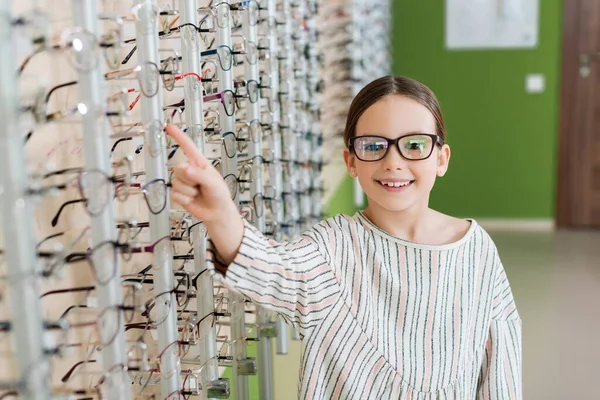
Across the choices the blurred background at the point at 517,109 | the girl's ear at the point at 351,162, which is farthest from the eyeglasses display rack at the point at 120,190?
the blurred background at the point at 517,109

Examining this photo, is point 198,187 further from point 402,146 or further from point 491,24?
point 491,24

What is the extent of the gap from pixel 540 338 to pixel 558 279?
95cm

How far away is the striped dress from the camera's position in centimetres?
129

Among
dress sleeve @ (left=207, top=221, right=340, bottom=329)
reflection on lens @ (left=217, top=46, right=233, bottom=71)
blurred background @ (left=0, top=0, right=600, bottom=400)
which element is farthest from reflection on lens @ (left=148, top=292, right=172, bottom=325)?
blurred background @ (left=0, top=0, right=600, bottom=400)

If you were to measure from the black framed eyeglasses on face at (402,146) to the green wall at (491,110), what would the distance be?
4.17 m

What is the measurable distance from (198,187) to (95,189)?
149mm

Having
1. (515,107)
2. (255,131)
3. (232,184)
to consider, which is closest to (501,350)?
(232,184)

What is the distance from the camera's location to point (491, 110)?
5297 millimetres

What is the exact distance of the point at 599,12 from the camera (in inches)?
199

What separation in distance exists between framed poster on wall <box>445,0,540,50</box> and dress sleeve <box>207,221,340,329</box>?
4276 mm

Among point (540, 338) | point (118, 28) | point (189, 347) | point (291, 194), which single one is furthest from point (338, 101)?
point (118, 28)

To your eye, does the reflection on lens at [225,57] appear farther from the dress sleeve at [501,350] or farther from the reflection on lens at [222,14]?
the dress sleeve at [501,350]

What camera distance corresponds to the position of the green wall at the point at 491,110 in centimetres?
521

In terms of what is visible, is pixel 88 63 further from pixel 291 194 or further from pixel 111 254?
pixel 291 194
